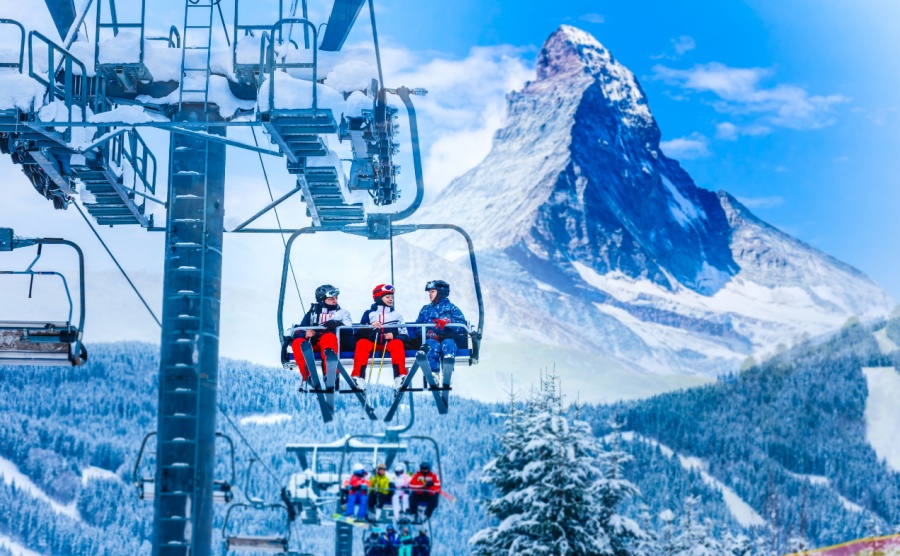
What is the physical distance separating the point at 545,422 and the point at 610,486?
317 centimetres

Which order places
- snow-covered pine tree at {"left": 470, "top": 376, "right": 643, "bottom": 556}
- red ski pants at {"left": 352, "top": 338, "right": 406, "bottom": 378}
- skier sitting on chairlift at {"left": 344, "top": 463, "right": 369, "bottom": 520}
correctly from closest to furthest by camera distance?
red ski pants at {"left": 352, "top": 338, "right": 406, "bottom": 378} → skier sitting on chairlift at {"left": 344, "top": 463, "right": 369, "bottom": 520} → snow-covered pine tree at {"left": 470, "top": 376, "right": 643, "bottom": 556}

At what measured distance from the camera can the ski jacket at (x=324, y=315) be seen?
14.4 metres

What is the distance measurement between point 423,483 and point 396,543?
2.30 m

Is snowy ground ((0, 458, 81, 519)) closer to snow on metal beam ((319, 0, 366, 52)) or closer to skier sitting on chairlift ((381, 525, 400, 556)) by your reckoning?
skier sitting on chairlift ((381, 525, 400, 556))

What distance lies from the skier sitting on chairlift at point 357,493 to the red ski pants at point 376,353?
362 inches

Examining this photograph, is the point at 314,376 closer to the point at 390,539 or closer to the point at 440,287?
the point at 440,287

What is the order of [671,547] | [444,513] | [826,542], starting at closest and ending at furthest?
[671,547] → [444,513] → [826,542]

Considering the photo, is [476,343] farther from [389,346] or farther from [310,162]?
[310,162]

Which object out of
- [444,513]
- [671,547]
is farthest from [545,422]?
[444,513]

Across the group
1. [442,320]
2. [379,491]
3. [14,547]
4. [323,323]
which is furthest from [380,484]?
[14,547]

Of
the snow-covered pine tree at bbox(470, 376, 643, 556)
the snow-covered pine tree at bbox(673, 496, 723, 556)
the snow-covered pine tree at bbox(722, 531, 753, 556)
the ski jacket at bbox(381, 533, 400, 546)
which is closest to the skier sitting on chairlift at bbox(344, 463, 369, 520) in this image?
the ski jacket at bbox(381, 533, 400, 546)

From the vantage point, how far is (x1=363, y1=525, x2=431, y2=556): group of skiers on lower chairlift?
78.0 feet

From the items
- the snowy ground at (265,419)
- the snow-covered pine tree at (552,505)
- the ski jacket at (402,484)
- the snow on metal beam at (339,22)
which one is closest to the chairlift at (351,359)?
the snow on metal beam at (339,22)

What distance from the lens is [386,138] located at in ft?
48.3
